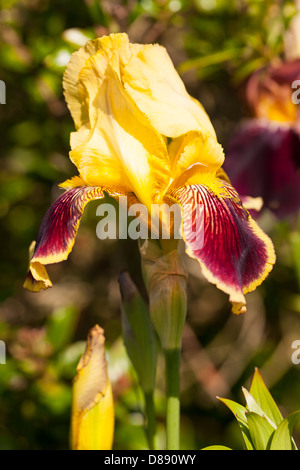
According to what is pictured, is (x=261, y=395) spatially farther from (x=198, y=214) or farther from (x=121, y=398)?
(x=121, y=398)

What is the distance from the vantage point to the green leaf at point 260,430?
795 mm

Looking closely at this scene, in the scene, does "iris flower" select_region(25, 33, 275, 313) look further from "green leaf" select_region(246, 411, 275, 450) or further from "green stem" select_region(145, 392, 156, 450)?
"green stem" select_region(145, 392, 156, 450)

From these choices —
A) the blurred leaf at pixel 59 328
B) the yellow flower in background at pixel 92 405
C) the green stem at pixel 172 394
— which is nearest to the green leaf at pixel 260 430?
the green stem at pixel 172 394

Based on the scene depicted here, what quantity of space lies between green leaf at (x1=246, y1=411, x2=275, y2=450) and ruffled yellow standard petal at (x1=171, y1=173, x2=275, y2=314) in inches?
6.5

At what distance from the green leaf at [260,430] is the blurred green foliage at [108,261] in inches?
15.6

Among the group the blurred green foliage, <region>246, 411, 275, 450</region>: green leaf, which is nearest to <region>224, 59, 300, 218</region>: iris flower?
the blurred green foliage

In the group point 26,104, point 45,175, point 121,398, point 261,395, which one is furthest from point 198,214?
point 26,104

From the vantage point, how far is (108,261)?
2197mm

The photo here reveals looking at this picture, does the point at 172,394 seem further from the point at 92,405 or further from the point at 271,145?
Result: the point at 271,145

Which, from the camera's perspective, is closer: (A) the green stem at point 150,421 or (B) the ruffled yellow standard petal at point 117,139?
(B) the ruffled yellow standard petal at point 117,139

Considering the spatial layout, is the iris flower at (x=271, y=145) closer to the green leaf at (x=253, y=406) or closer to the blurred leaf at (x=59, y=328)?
the blurred leaf at (x=59, y=328)

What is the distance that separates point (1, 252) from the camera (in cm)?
208

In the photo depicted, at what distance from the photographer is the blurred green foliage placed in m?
1.46

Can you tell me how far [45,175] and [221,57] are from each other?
0.67 meters
